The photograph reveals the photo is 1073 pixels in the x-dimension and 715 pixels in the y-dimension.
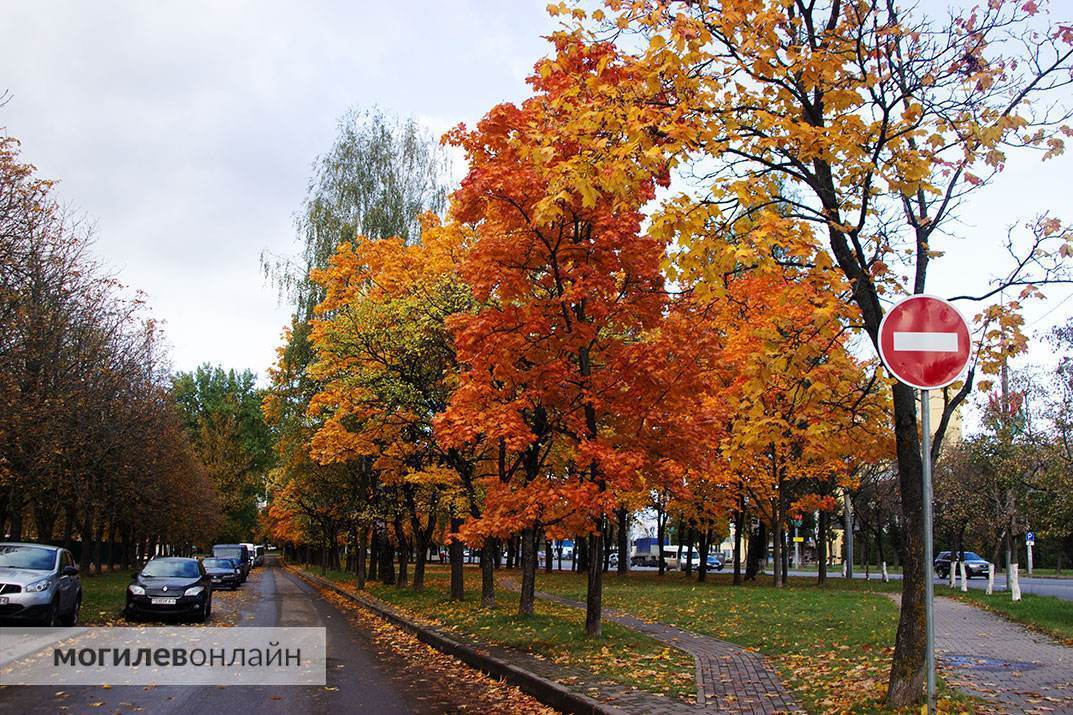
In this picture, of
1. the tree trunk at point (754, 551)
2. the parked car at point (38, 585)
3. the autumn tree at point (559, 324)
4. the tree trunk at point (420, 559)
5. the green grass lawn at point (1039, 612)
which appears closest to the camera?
the autumn tree at point (559, 324)

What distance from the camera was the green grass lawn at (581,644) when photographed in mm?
10086

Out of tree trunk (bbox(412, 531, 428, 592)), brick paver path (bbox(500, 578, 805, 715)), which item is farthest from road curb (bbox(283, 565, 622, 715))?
tree trunk (bbox(412, 531, 428, 592))

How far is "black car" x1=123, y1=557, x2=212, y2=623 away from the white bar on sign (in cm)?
1714

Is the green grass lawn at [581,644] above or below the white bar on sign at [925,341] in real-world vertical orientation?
below

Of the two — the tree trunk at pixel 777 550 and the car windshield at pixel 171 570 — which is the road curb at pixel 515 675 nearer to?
the car windshield at pixel 171 570

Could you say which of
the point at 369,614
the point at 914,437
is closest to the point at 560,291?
the point at 914,437

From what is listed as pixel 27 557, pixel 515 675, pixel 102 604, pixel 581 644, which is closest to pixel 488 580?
pixel 581 644

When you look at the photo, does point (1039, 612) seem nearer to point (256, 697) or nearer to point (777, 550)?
point (777, 550)

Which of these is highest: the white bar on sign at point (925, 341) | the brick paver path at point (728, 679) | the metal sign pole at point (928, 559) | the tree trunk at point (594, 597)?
the white bar on sign at point (925, 341)

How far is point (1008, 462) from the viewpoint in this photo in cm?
2262

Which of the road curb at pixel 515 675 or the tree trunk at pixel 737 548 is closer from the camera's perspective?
the road curb at pixel 515 675

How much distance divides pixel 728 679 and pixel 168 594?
13510 mm

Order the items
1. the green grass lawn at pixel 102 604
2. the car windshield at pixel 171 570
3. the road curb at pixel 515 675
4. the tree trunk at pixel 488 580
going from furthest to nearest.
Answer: the tree trunk at pixel 488 580 → the car windshield at pixel 171 570 → the green grass lawn at pixel 102 604 → the road curb at pixel 515 675

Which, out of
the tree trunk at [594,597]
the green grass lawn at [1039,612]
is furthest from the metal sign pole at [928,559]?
the green grass lawn at [1039,612]
